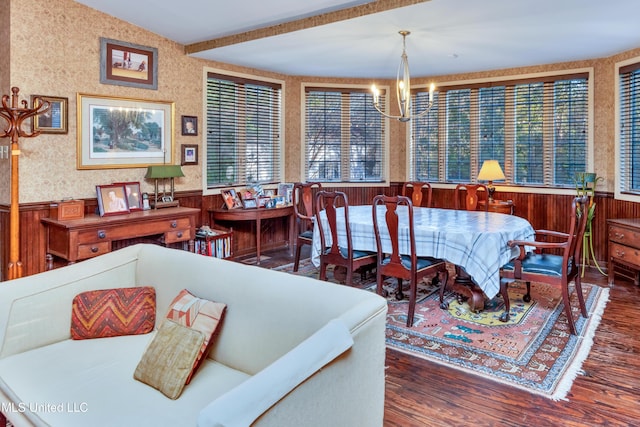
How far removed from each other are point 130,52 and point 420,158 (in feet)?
13.5

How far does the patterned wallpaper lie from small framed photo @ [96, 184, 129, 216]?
17 centimetres

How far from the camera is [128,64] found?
4742mm

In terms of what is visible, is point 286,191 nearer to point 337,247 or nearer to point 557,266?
point 337,247

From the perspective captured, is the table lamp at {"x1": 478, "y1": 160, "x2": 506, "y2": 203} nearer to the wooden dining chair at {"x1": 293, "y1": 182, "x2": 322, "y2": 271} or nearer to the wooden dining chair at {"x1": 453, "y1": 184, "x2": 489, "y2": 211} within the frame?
the wooden dining chair at {"x1": 453, "y1": 184, "x2": 489, "y2": 211}

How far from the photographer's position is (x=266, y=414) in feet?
4.46

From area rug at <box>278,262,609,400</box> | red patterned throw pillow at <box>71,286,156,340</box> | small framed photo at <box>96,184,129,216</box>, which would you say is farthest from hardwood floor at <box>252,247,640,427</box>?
small framed photo at <box>96,184,129,216</box>

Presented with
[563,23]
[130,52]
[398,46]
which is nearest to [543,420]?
[563,23]

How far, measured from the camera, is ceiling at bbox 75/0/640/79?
12.3 ft

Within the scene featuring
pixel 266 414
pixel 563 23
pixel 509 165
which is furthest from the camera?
pixel 509 165

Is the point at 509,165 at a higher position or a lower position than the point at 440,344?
higher

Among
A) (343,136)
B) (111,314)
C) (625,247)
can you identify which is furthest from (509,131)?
(111,314)

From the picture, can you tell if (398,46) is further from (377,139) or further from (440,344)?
(440,344)

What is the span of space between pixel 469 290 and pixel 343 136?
3.60 m

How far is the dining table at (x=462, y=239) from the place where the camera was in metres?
3.54
